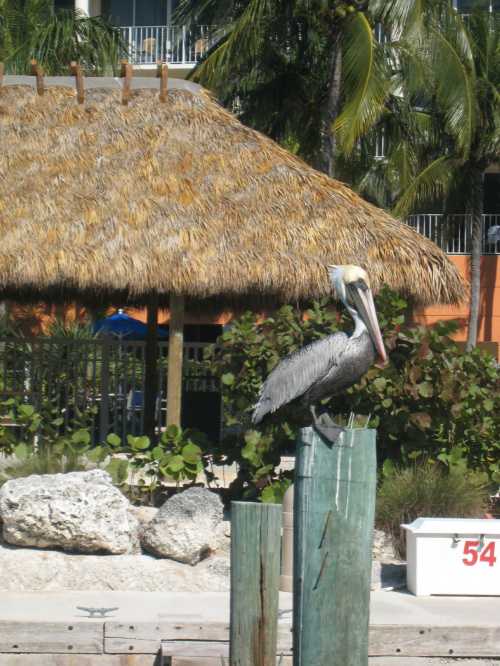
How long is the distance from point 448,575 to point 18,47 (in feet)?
40.3

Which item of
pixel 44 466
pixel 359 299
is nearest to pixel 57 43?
pixel 44 466

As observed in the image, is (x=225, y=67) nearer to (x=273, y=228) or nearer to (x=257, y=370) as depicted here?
(x=273, y=228)

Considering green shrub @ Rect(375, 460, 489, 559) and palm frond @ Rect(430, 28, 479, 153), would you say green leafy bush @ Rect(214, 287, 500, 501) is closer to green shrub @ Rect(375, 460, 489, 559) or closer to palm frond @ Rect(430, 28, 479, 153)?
green shrub @ Rect(375, 460, 489, 559)

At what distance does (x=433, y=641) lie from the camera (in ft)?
14.1

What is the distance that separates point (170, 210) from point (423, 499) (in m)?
3.52

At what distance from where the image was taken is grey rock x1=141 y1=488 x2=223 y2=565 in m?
5.39

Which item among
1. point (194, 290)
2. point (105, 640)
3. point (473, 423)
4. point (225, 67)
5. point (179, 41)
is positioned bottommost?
point (105, 640)

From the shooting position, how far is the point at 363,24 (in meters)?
11.4

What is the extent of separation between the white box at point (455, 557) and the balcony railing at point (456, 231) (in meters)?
12.9

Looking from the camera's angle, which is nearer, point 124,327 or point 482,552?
point 482,552

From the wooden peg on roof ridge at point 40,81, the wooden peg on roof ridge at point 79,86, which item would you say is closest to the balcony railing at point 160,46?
the wooden peg on roof ridge at point 40,81

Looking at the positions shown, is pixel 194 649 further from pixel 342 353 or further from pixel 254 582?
pixel 342 353

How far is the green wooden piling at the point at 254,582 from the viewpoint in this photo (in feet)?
11.1

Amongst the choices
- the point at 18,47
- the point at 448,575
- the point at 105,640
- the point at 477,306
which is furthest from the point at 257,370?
the point at 477,306
